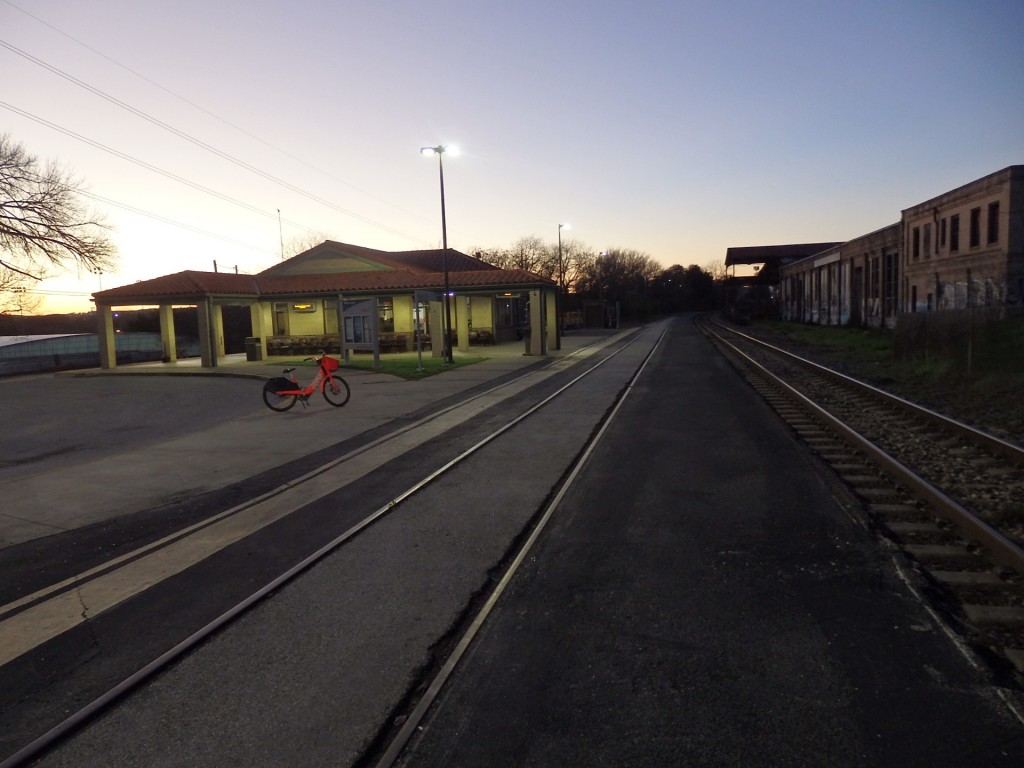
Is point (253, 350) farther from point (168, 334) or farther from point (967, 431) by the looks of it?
point (967, 431)

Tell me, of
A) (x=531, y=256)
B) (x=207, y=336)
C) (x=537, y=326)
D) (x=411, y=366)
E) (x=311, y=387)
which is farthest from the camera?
(x=531, y=256)

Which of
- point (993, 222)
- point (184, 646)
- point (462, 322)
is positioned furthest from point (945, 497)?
point (462, 322)

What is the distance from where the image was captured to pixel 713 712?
348 centimetres

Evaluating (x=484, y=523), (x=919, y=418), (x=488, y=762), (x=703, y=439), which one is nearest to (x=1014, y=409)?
(x=919, y=418)

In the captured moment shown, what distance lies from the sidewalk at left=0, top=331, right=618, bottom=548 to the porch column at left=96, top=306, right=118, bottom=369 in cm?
802

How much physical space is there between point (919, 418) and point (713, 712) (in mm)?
10195

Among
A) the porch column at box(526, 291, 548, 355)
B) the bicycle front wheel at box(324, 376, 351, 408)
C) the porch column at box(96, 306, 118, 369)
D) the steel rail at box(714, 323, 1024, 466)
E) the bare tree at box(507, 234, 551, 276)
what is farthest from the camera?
the bare tree at box(507, 234, 551, 276)

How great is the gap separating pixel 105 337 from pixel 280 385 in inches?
839

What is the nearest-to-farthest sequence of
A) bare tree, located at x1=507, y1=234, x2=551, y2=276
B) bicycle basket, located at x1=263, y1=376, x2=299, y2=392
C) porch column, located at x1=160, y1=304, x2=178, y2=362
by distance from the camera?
1. bicycle basket, located at x1=263, y1=376, x2=299, y2=392
2. porch column, located at x1=160, y1=304, x2=178, y2=362
3. bare tree, located at x1=507, y1=234, x2=551, y2=276

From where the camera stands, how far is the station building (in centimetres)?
3098

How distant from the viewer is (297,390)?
1566 centimetres

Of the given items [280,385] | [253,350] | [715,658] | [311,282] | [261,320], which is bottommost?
[715,658]

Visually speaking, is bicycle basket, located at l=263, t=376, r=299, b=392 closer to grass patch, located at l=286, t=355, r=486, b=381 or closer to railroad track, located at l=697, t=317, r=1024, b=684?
grass patch, located at l=286, t=355, r=486, b=381

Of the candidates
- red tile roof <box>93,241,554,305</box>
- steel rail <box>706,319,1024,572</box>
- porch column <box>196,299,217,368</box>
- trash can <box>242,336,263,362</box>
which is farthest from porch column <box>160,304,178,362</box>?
steel rail <box>706,319,1024,572</box>
